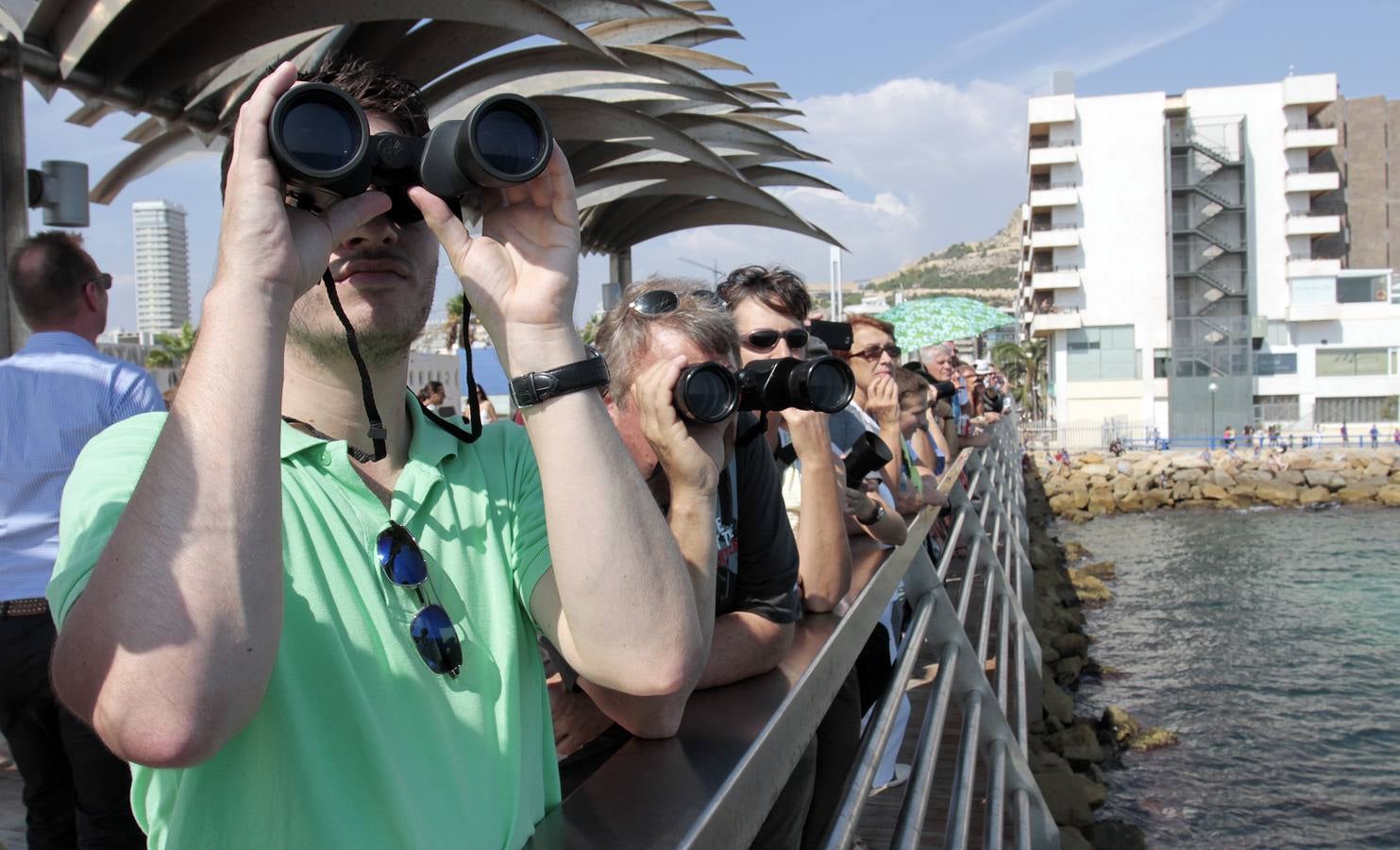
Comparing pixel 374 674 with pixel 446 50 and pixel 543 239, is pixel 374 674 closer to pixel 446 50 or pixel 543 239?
pixel 543 239

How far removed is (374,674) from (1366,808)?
10.3m

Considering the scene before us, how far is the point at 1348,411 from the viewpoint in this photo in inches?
1921

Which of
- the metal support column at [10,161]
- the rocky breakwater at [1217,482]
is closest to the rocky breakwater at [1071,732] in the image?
the metal support column at [10,161]

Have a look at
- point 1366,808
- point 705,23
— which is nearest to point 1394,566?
point 1366,808

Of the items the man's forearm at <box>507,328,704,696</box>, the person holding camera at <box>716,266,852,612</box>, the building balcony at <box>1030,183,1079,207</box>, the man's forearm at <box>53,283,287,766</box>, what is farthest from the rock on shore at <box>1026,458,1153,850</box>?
the building balcony at <box>1030,183,1079,207</box>

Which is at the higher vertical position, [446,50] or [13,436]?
[446,50]

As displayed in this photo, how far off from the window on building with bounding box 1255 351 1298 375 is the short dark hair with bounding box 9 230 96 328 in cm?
5442

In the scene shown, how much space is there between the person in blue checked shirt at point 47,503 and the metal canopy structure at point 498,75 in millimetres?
1926

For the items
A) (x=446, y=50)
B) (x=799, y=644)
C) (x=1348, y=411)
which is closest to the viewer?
(x=799, y=644)

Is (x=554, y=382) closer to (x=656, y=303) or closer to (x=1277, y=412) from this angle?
(x=656, y=303)

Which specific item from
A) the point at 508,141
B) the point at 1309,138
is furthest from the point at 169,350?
the point at 508,141

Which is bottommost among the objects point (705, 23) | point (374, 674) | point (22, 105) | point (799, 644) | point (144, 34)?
point (799, 644)

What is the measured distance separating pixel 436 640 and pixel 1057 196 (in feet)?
190

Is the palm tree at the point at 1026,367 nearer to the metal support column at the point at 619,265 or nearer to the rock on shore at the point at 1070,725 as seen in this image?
the rock on shore at the point at 1070,725
